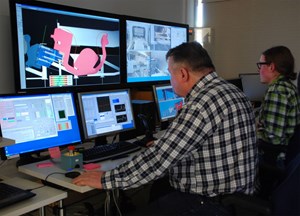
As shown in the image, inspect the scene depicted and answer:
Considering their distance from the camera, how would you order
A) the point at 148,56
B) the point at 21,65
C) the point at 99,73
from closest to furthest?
1. the point at 21,65
2. the point at 99,73
3. the point at 148,56

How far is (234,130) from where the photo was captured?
1.49m

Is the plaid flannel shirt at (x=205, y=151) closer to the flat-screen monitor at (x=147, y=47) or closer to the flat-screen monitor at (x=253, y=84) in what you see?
the flat-screen monitor at (x=147, y=47)

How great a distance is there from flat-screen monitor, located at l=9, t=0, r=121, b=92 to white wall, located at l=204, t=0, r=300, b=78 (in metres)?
2.18

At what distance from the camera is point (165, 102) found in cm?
302

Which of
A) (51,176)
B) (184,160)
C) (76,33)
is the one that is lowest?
(51,176)

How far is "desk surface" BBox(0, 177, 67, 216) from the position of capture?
1.45 meters

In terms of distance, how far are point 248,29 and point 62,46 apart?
282 centimetres

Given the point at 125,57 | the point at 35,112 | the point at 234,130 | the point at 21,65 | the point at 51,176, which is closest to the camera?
the point at 234,130

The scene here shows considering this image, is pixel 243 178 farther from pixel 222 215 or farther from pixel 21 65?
pixel 21 65

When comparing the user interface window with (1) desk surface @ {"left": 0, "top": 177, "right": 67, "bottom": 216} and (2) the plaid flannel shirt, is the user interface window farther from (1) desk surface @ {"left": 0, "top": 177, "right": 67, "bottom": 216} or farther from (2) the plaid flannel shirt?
(2) the plaid flannel shirt

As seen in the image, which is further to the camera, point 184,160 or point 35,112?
point 35,112

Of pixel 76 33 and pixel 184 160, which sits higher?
pixel 76 33

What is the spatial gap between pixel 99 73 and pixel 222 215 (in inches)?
61.8

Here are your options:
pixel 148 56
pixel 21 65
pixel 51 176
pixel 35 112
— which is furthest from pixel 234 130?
pixel 148 56
